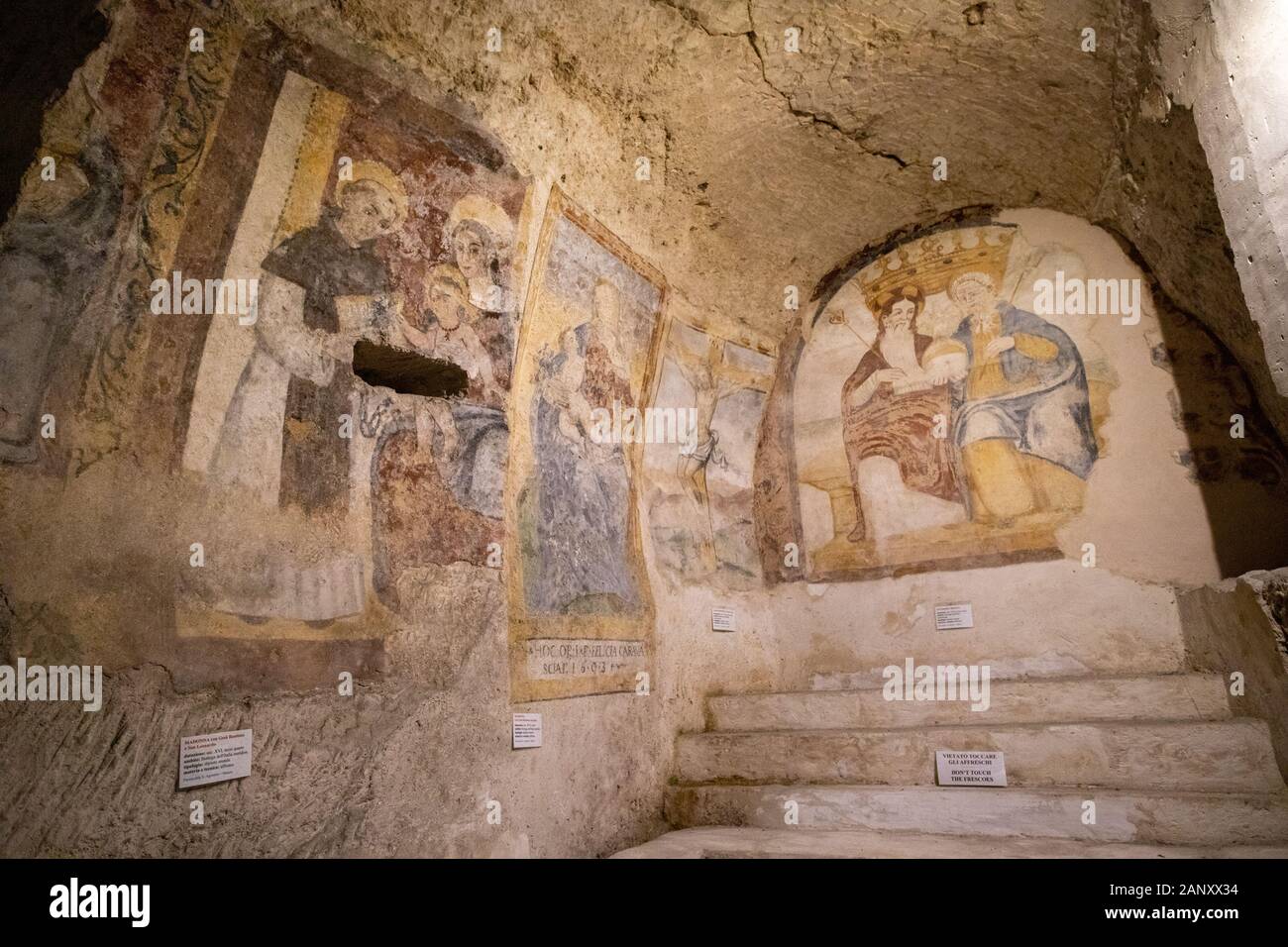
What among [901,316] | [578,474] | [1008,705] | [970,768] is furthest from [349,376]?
[901,316]

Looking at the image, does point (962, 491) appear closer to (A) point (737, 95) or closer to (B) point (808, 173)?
(B) point (808, 173)

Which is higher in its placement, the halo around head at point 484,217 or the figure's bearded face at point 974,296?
the figure's bearded face at point 974,296

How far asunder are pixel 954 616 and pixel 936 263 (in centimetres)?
245

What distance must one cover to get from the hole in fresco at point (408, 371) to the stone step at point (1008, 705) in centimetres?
254

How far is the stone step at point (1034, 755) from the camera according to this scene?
3617 millimetres

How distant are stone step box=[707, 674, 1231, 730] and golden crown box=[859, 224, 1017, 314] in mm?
2812

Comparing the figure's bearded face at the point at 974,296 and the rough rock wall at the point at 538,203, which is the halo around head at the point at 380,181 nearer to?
the rough rock wall at the point at 538,203

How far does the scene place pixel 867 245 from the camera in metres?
6.27

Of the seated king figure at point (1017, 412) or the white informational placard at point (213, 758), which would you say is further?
the seated king figure at point (1017, 412)

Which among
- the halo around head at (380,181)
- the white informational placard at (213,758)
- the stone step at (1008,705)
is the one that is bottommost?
the stone step at (1008,705)

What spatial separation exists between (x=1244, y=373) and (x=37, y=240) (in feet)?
18.3

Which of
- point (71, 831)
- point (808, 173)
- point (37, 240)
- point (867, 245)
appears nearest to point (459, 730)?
point (71, 831)

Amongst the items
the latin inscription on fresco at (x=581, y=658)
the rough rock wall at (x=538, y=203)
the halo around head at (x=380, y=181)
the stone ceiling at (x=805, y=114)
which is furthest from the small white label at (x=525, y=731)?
the stone ceiling at (x=805, y=114)

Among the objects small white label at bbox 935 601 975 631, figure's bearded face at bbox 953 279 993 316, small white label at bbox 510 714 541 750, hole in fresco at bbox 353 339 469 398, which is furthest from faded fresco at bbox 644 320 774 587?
hole in fresco at bbox 353 339 469 398
